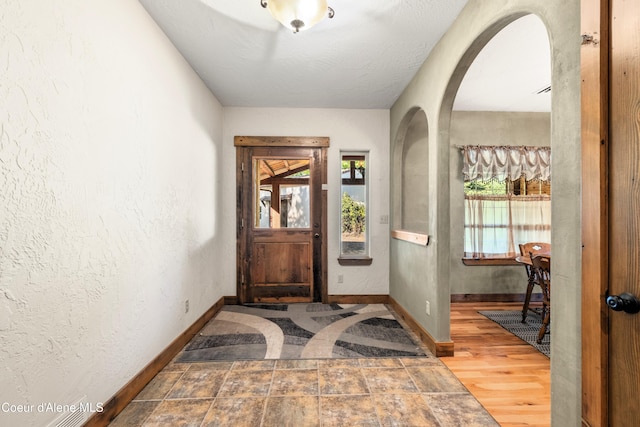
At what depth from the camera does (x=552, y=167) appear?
1.30 m

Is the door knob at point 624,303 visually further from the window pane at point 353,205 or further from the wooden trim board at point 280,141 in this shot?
the wooden trim board at point 280,141

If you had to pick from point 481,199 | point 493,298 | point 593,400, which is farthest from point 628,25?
point 493,298

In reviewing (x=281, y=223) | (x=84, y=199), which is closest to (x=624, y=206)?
(x=84, y=199)

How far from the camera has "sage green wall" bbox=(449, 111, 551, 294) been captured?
13.3 feet

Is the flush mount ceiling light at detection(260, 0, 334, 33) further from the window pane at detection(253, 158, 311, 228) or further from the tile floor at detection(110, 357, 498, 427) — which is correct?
the tile floor at detection(110, 357, 498, 427)

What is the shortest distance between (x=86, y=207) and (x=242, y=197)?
7.86 feet

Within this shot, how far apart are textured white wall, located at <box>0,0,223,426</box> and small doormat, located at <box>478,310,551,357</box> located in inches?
127

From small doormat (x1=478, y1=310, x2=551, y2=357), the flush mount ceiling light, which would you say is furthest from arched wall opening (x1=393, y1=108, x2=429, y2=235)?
the flush mount ceiling light

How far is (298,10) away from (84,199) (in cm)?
160

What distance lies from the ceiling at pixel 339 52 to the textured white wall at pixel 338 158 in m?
0.20

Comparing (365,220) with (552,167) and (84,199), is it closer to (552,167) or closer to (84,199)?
(552,167)

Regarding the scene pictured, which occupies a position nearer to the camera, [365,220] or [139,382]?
[139,382]

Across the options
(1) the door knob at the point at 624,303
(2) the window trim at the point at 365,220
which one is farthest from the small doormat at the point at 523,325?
(1) the door knob at the point at 624,303

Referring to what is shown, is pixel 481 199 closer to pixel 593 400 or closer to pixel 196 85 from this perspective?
pixel 593 400
